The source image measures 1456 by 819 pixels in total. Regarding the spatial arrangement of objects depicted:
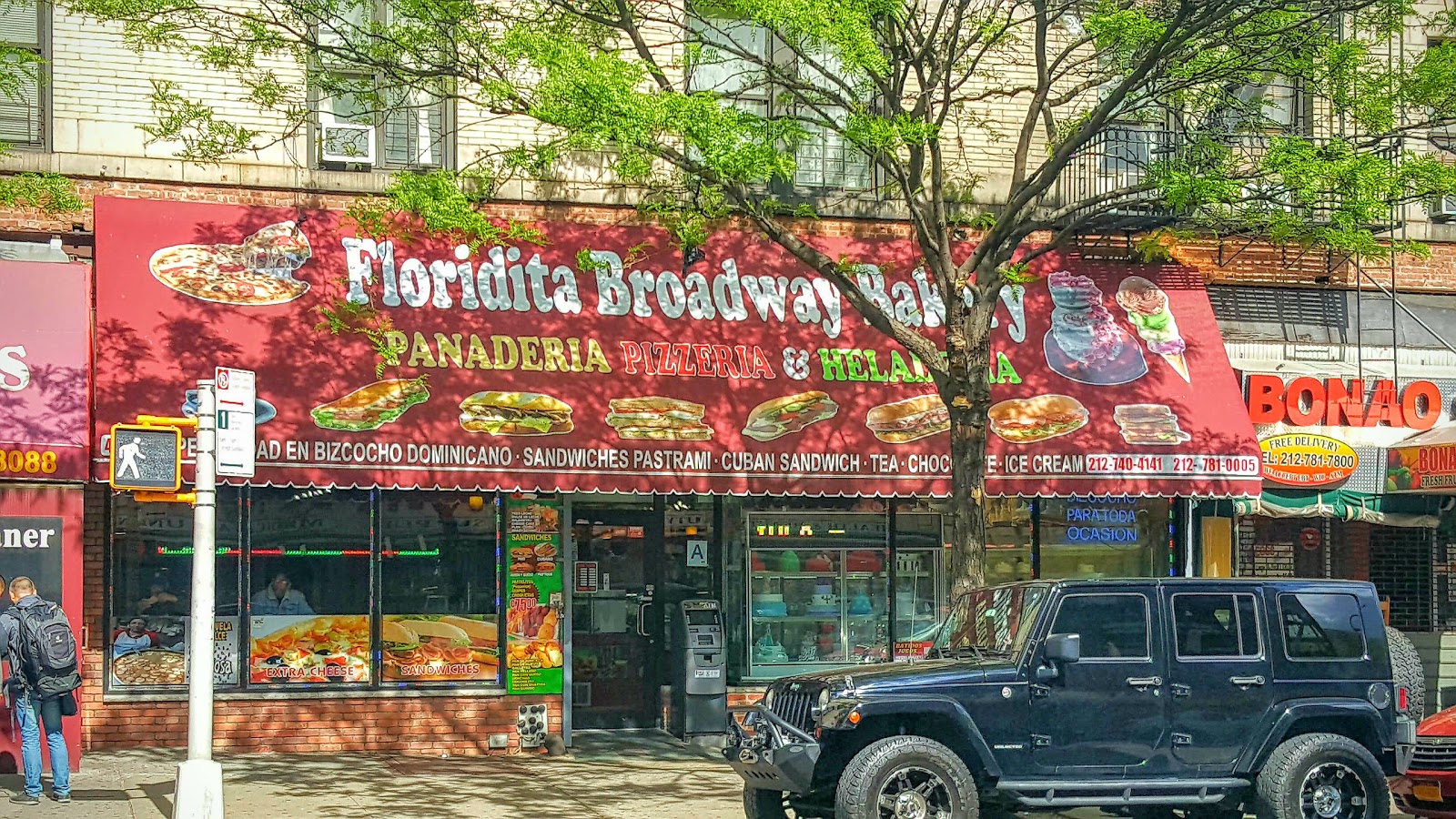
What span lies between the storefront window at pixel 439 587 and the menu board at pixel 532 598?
0.15 meters

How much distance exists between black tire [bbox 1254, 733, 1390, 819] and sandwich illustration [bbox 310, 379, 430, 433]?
781cm

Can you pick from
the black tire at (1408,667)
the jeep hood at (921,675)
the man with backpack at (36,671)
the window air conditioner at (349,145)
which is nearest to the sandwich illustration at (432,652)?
the man with backpack at (36,671)

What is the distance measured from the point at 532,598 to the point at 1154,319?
23.2 ft

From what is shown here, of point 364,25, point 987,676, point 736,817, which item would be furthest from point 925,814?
point 364,25

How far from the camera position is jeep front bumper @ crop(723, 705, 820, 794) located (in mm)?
10008

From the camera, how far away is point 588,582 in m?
16.4

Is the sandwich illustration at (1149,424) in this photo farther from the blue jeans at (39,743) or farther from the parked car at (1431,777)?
the blue jeans at (39,743)

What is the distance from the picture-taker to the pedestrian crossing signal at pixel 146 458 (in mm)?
10734

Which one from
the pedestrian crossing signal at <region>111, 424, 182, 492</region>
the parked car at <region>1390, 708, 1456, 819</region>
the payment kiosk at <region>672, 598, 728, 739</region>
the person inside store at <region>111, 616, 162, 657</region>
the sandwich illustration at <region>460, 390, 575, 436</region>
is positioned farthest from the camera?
the payment kiosk at <region>672, 598, 728, 739</region>

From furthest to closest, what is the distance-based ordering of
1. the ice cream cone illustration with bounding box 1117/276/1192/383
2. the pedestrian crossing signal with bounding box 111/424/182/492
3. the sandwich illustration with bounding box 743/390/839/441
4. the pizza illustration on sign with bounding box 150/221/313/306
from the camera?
the ice cream cone illustration with bounding box 1117/276/1192/383 → the sandwich illustration with bounding box 743/390/839/441 → the pizza illustration on sign with bounding box 150/221/313/306 → the pedestrian crossing signal with bounding box 111/424/182/492

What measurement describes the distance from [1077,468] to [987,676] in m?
5.59

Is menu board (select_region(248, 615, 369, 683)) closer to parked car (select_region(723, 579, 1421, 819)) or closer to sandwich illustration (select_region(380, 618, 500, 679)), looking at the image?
sandwich illustration (select_region(380, 618, 500, 679))

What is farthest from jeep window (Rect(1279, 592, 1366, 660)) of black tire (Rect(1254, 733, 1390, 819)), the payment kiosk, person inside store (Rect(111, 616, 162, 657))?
person inside store (Rect(111, 616, 162, 657))

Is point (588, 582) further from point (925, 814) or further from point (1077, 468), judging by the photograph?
point (925, 814)
